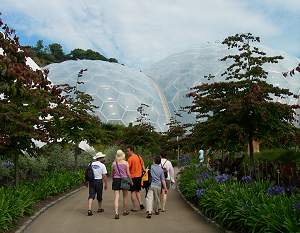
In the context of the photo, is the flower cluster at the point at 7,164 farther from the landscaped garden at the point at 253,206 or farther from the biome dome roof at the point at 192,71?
the biome dome roof at the point at 192,71

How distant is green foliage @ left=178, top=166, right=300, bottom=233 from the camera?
23.4 feet

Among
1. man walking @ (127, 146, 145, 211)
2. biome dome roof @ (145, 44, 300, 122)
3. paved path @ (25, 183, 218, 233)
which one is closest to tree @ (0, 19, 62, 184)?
paved path @ (25, 183, 218, 233)

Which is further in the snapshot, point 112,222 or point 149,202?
point 149,202

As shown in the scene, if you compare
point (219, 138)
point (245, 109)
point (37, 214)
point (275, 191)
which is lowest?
point (37, 214)

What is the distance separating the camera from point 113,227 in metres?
9.86

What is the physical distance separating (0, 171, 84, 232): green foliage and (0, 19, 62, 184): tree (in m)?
1.14

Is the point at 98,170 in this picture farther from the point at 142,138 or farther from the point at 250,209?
the point at 142,138

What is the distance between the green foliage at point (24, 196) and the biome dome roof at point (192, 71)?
32226 mm

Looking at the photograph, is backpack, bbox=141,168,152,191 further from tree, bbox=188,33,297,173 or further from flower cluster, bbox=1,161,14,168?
flower cluster, bbox=1,161,14,168

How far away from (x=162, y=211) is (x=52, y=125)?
4517 mm

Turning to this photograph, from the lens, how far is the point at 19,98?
457 inches

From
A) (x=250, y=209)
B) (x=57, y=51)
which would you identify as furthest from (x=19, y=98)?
(x=57, y=51)

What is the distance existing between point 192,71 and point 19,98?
42.9 m

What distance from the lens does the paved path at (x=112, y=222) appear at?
9.57 meters
